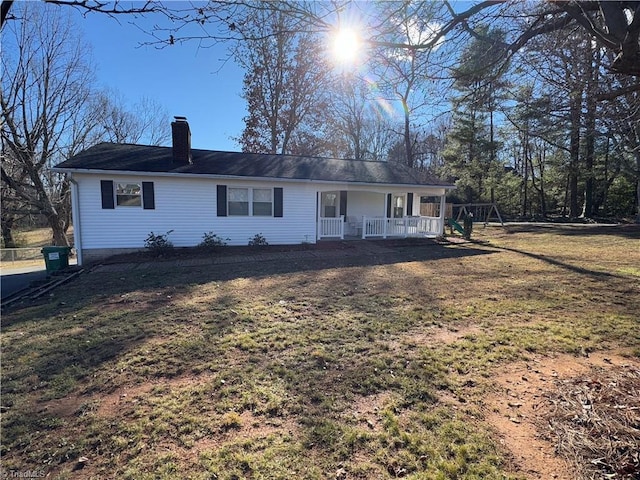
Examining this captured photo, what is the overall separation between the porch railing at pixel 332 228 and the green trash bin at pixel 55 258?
8574mm

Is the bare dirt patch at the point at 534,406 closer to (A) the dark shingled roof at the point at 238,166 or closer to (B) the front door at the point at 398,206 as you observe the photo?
(A) the dark shingled roof at the point at 238,166

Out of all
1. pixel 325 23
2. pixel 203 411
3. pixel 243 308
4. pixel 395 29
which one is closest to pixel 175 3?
pixel 325 23

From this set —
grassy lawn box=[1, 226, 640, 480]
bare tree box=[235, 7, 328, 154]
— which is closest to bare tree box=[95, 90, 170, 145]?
bare tree box=[235, 7, 328, 154]

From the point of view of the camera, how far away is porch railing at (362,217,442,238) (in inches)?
580

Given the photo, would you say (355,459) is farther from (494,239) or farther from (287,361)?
(494,239)

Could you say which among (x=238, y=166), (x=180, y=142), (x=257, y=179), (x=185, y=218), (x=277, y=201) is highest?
(x=180, y=142)

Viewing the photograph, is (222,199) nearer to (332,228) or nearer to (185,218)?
(185,218)

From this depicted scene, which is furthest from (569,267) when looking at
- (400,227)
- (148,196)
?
(148,196)

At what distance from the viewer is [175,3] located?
2.41 meters

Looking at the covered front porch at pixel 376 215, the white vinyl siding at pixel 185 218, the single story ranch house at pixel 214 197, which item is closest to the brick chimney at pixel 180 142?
the single story ranch house at pixel 214 197

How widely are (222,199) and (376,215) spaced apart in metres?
7.73

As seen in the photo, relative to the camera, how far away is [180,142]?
482 inches

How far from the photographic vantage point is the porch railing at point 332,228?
13.9m

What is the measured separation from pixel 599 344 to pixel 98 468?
5.48 meters
